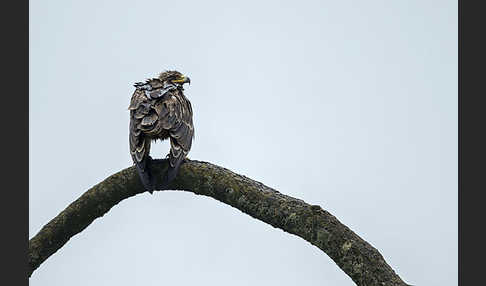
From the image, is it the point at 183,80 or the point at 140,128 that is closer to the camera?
the point at 140,128

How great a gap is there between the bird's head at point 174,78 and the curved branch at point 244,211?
6.14 feet

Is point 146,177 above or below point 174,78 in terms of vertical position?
below

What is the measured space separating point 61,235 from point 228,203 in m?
1.77

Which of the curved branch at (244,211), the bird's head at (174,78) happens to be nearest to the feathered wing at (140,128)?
the curved branch at (244,211)

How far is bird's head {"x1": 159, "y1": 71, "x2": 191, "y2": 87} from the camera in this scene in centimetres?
855

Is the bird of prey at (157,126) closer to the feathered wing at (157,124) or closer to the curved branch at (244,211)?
the feathered wing at (157,124)

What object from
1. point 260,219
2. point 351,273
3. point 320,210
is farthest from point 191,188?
point 351,273

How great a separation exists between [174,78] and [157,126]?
170 cm

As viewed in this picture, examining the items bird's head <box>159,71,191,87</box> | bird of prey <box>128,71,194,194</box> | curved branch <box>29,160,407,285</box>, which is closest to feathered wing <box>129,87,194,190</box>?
bird of prey <box>128,71,194,194</box>

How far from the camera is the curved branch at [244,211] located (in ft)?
15.7

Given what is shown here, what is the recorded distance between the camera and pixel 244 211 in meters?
5.63

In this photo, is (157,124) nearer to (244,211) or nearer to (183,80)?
(183,80)

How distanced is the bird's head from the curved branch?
1871 mm

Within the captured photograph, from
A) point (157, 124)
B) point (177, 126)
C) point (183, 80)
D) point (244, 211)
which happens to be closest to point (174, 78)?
point (183, 80)
